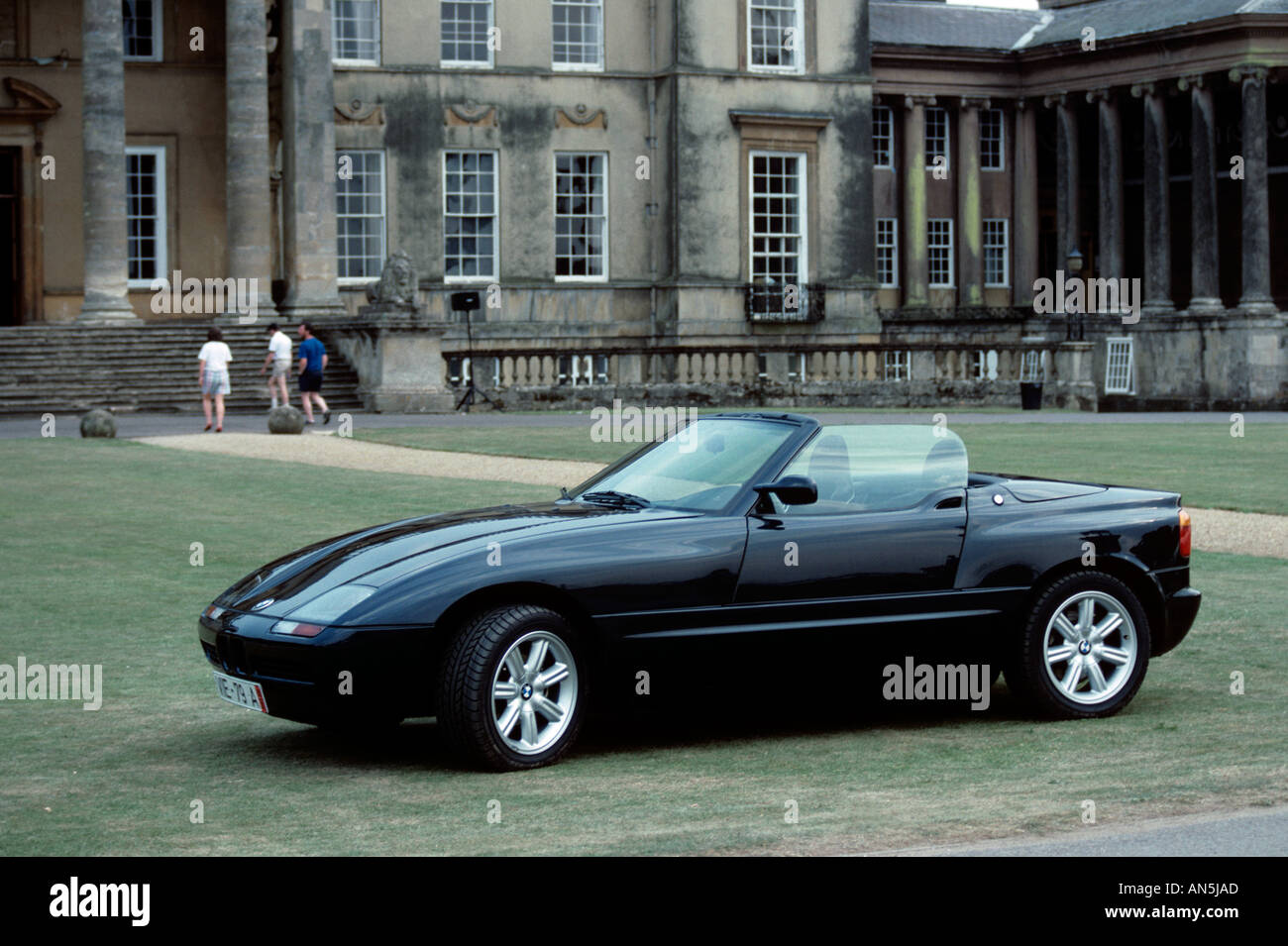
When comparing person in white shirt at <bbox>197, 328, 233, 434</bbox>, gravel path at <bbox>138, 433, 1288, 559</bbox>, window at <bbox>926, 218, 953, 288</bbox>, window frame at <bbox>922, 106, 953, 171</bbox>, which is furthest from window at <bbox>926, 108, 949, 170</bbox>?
gravel path at <bbox>138, 433, 1288, 559</bbox>

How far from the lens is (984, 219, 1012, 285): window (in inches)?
2510

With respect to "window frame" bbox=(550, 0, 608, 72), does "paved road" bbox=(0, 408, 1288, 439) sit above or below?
below

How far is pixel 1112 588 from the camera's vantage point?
9.35 m

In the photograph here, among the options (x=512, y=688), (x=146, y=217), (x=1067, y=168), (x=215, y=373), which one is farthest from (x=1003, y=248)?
(x=512, y=688)

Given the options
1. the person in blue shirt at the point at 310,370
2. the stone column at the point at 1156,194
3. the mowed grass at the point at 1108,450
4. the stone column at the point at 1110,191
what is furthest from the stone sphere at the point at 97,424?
the stone column at the point at 1110,191

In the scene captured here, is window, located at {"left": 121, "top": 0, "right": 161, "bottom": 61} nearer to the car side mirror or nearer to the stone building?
the stone building

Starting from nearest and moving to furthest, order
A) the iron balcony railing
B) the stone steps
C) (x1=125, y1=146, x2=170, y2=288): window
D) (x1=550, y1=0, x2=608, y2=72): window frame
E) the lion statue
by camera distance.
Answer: the stone steps
the lion statue
(x1=125, y1=146, x2=170, y2=288): window
(x1=550, y1=0, x2=608, y2=72): window frame
the iron balcony railing

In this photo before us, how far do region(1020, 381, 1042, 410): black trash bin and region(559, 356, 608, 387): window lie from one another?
29.1ft

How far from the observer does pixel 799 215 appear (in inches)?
1934

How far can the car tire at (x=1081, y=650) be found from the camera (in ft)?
30.2
